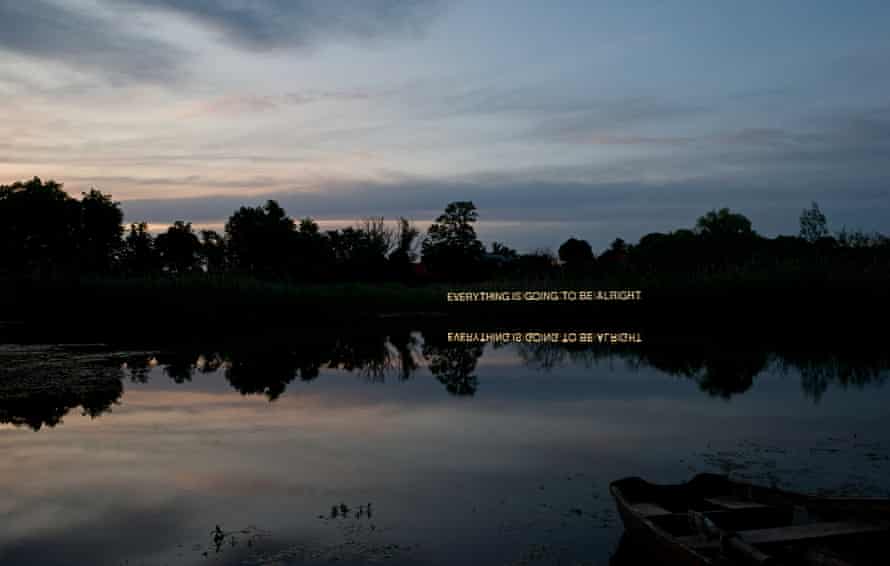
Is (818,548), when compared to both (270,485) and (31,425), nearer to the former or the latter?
(270,485)

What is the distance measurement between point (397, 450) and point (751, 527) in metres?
4.84

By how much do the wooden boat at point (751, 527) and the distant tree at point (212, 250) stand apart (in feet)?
166

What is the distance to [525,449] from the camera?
946 cm

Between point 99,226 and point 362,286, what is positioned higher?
point 99,226

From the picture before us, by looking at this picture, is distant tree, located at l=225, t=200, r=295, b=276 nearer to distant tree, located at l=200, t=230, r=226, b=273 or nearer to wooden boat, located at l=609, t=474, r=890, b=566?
distant tree, located at l=200, t=230, r=226, b=273

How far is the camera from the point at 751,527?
230 inches

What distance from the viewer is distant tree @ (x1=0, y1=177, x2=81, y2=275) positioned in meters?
48.5

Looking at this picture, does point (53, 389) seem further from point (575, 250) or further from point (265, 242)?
point (575, 250)

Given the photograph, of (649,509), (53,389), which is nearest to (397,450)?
(649,509)

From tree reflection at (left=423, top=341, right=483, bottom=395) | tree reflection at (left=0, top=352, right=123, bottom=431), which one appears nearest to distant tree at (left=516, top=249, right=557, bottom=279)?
tree reflection at (left=423, top=341, right=483, bottom=395)

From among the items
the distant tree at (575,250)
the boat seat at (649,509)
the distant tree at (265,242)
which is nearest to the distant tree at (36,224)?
the distant tree at (265,242)

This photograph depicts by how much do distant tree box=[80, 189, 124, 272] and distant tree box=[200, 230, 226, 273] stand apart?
6.82 meters

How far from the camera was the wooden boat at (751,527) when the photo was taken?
5.01 metres

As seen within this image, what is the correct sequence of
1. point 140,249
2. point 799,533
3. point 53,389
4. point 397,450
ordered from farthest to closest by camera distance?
point 140,249
point 53,389
point 397,450
point 799,533
